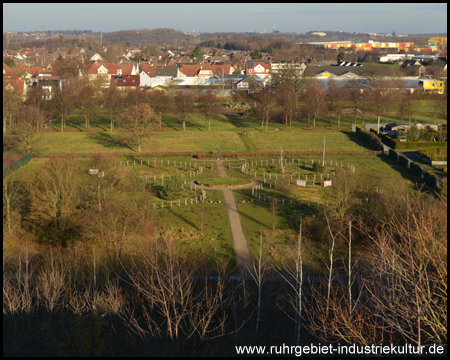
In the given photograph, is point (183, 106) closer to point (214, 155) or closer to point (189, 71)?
point (214, 155)

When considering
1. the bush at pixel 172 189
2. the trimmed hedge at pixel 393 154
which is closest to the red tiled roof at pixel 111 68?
the trimmed hedge at pixel 393 154

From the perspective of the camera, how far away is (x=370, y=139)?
43375 millimetres

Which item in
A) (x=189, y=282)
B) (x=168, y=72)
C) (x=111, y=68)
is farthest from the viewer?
(x=168, y=72)

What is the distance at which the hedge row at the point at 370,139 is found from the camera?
41688 mm

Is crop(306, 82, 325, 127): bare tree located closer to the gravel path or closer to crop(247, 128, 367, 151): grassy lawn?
crop(247, 128, 367, 151): grassy lawn

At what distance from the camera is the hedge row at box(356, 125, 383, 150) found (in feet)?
137

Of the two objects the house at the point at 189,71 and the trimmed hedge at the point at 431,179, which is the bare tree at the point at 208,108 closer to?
the trimmed hedge at the point at 431,179

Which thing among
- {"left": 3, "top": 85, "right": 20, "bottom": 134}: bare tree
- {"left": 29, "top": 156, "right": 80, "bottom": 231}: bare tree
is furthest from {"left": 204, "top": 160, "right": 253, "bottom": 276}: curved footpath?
{"left": 3, "top": 85, "right": 20, "bottom": 134}: bare tree

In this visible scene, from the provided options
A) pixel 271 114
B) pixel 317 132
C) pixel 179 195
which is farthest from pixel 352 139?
pixel 179 195

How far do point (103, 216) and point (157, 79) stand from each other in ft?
204

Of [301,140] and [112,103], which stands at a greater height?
[112,103]

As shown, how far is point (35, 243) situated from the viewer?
21.2m

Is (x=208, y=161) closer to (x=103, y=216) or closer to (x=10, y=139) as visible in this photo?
(x=10, y=139)

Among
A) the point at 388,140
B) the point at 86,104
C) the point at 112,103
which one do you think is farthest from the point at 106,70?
the point at 388,140
